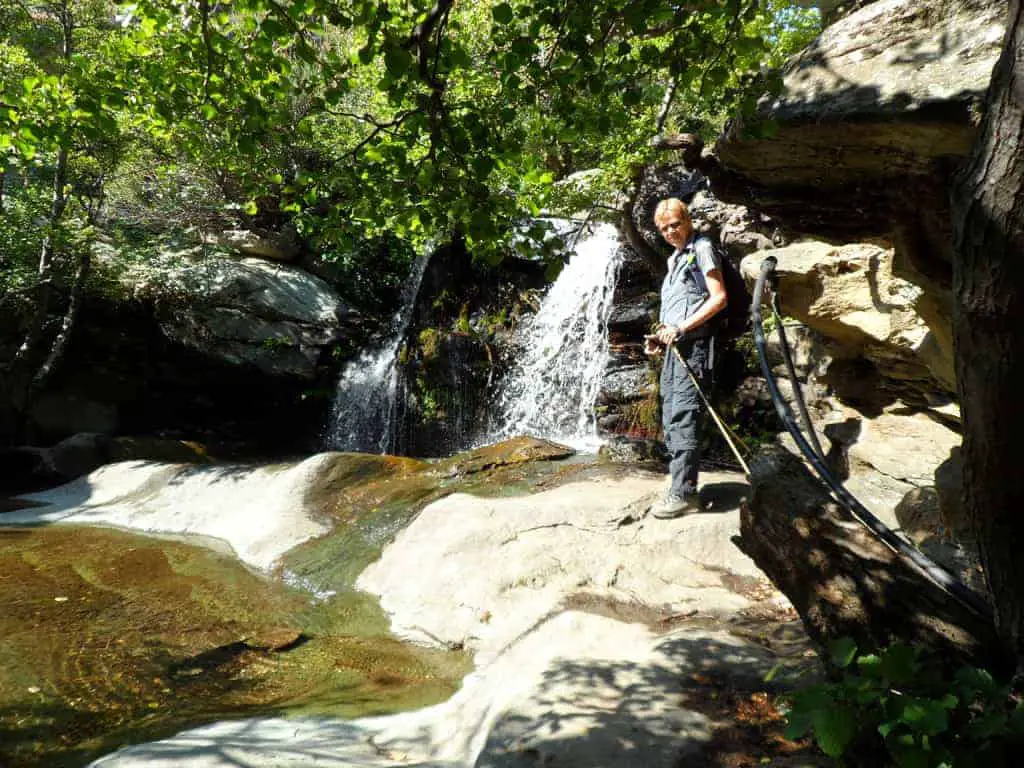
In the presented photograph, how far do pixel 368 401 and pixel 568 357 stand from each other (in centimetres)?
409

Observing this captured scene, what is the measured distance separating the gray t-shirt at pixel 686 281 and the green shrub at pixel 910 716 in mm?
2959

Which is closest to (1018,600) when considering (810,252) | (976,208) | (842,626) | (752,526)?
(842,626)

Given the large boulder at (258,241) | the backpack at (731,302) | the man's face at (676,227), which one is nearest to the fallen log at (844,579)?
the backpack at (731,302)

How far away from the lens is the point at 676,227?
14.6ft

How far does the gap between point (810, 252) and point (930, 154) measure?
4.01m

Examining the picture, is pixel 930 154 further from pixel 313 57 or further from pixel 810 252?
pixel 810 252

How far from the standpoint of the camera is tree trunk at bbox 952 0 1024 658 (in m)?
1.30

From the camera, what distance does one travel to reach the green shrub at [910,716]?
1521 millimetres

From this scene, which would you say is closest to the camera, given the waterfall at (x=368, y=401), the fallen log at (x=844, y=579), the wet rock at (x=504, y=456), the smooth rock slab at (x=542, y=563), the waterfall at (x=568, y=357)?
the fallen log at (x=844, y=579)

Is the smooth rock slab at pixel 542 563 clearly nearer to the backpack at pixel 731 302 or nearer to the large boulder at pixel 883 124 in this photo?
the backpack at pixel 731 302

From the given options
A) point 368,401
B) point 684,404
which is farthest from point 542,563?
point 368,401

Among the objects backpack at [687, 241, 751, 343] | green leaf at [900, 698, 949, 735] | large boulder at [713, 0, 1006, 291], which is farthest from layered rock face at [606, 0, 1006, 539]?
green leaf at [900, 698, 949, 735]

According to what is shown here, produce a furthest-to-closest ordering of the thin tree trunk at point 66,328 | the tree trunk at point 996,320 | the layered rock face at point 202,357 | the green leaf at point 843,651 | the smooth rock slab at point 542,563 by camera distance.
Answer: the layered rock face at point 202,357
the thin tree trunk at point 66,328
the smooth rock slab at point 542,563
the green leaf at point 843,651
the tree trunk at point 996,320

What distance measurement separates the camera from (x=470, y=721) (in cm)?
289
